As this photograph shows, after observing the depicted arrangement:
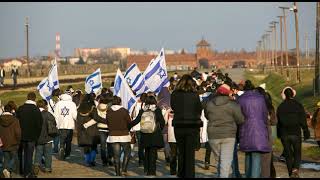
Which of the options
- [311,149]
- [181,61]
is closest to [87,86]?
[311,149]

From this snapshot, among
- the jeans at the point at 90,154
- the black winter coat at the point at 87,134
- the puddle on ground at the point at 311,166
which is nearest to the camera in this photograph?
the puddle on ground at the point at 311,166

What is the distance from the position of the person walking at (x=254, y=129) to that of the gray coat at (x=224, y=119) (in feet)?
0.87

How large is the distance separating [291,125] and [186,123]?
2.38m

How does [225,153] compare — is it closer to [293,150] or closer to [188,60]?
[293,150]

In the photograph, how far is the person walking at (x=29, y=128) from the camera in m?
15.3

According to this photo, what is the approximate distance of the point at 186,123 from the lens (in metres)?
12.9

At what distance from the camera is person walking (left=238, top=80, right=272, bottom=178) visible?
12.5 meters

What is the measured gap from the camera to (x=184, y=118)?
12961mm

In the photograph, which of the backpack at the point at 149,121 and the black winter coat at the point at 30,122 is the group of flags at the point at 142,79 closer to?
the black winter coat at the point at 30,122

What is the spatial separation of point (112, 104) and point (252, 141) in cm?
384

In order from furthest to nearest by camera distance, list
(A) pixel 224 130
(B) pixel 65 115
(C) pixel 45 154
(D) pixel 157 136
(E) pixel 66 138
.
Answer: (E) pixel 66 138 < (B) pixel 65 115 < (C) pixel 45 154 < (D) pixel 157 136 < (A) pixel 224 130

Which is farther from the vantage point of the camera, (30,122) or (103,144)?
(103,144)

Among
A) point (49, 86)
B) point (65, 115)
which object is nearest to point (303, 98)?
point (49, 86)

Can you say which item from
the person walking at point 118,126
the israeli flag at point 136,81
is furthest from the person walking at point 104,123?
the israeli flag at point 136,81
